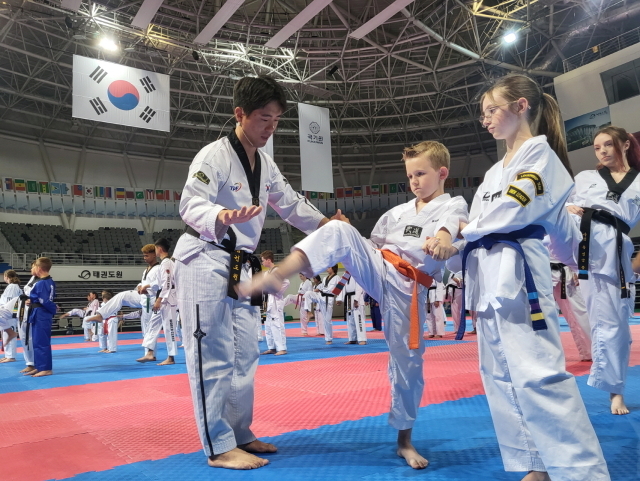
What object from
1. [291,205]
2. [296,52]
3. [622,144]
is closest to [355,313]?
[622,144]

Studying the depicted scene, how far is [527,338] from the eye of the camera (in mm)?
1768

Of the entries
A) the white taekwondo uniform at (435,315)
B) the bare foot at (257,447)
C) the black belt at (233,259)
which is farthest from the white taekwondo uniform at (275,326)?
the black belt at (233,259)

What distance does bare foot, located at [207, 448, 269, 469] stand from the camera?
2232mm

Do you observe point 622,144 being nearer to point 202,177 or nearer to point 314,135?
point 202,177

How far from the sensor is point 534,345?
175 centimetres

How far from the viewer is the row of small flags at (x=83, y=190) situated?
20812 millimetres

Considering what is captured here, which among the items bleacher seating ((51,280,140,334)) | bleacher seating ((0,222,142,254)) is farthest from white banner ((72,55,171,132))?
bleacher seating ((0,222,142,254))

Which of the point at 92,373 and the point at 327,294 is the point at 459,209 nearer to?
the point at 92,373

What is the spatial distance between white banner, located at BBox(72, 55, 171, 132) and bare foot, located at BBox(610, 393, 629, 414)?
10749mm

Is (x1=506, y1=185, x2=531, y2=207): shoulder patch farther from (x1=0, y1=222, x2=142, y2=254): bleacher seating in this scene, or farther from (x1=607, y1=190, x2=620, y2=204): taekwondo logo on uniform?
(x1=0, y1=222, x2=142, y2=254): bleacher seating

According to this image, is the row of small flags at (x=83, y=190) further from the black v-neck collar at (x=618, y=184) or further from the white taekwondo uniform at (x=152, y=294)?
the black v-neck collar at (x=618, y=184)

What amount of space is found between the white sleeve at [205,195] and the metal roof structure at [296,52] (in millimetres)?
10488

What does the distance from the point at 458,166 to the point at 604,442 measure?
82.7ft

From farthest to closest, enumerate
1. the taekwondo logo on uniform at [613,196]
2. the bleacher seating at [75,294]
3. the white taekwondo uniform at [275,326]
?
the bleacher seating at [75,294] < the white taekwondo uniform at [275,326] < the taekwondo logo on uniform at [613,196]
